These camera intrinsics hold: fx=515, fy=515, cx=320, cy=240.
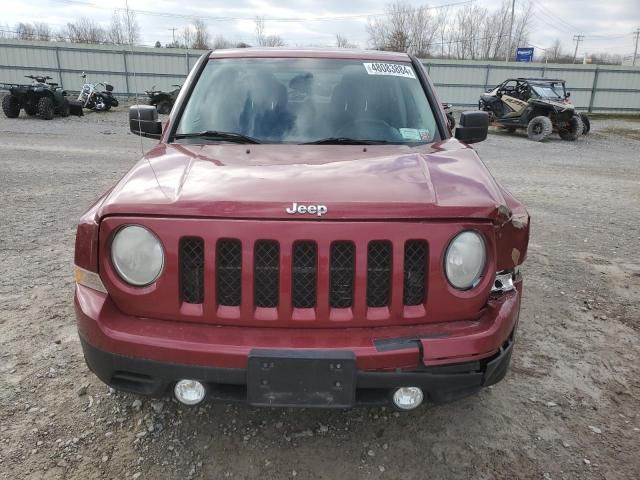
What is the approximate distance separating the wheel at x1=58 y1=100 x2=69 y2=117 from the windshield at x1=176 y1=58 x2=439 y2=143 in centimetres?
1629

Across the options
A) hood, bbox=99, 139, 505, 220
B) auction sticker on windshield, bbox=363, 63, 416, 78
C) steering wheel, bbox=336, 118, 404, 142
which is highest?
auction sticker on windshield, bbox=363, 63, 416, 78

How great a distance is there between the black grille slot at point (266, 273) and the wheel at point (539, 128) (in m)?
16.1

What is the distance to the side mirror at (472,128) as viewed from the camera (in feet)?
11.8

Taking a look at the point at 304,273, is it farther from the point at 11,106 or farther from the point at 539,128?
the point at 11,106

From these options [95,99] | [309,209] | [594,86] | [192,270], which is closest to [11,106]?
[95,99]

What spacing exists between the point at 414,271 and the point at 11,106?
18.9 meters

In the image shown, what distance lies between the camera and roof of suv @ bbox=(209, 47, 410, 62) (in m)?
3.58

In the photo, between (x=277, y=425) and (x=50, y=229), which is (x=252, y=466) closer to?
(x=277, y=425)

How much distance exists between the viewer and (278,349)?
194cm

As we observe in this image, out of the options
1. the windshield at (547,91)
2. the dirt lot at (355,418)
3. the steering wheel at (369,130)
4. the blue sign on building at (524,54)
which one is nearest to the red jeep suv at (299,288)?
the dirt lot at (355,418)

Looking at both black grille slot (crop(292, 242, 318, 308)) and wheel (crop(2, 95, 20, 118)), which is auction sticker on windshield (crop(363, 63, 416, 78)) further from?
wheel (crop(2, 95, 20, 118))

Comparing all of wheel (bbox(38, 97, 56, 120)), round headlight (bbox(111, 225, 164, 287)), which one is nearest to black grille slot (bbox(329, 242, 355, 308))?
round headlight (bbox(111, 225, 164, 287))

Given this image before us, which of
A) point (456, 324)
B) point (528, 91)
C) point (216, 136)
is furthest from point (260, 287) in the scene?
point (528, 91)

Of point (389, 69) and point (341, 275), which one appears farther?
point (389, 69)
